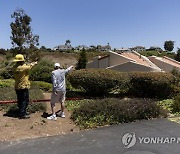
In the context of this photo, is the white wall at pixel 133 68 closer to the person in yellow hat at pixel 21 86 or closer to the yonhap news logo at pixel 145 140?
the person in yellow hat at pixel 21 86

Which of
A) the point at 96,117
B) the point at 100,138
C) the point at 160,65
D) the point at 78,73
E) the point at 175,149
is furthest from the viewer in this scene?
the point at 160,65

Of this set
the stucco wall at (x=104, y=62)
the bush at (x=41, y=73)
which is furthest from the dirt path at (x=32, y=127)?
the stucco wall at (x=104, y=62)

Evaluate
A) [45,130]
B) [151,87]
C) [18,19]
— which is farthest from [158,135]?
[18,19]

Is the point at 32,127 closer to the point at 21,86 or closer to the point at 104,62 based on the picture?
the point at 21,86

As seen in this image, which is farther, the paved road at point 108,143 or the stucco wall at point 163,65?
the stucco wall at point 163,65

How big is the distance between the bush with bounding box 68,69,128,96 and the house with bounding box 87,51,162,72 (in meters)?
5.77

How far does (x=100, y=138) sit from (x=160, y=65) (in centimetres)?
1582

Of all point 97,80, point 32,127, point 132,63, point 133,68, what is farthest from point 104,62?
point 32,127

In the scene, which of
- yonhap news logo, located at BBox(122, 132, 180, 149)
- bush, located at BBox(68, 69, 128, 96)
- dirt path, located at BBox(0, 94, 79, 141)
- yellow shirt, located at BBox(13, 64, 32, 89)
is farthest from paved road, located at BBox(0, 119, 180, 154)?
bush, located at BBox(68, 69, 128, 96)

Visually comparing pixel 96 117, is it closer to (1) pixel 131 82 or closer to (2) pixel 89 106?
(2) pixel 89 106

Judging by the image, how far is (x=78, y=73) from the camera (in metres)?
12.9

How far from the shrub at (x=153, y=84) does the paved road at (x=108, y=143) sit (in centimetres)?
466

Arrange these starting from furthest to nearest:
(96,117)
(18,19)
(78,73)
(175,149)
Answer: (18,19) < (78,73) < (96,117) < (175,149)

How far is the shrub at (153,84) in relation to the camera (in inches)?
506
